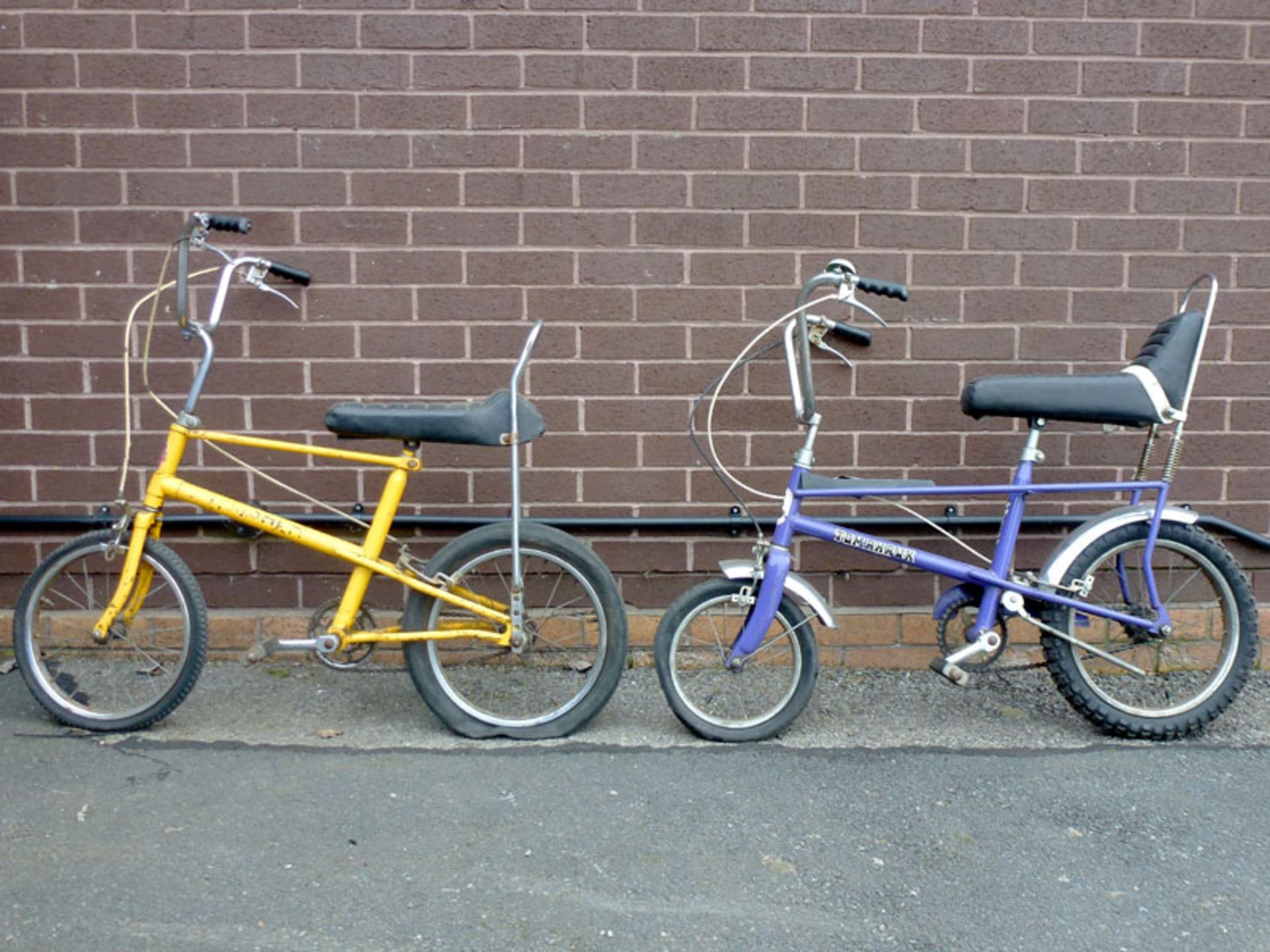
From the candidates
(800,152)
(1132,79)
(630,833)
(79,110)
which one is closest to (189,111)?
(79,110)

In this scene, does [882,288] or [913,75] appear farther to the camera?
[913,75]

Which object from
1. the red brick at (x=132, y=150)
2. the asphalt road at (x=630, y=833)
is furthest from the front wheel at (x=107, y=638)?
the red brick at (x=132, y=150)

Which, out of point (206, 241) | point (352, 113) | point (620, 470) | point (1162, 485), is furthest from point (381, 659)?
point (1162, 485)

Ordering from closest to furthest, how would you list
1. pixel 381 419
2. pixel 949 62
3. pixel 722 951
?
pixel 722 951 → pixel 381 419 → pixel 949 62

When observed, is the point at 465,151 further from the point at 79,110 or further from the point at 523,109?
the point at 79,110

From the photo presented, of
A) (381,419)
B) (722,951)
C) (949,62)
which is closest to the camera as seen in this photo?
(722,951)

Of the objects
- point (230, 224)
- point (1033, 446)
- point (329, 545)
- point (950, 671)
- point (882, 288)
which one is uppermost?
point (230, 224)

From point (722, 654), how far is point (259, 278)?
2025 millimetres

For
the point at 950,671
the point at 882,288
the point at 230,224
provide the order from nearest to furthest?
the point at 882,288
the point at 950,671
the point at 230,224

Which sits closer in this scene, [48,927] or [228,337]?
[48,927]

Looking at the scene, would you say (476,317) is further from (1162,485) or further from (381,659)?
(1162,485)

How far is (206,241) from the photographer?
4508mm

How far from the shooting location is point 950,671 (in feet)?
13.2

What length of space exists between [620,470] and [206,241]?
1.75m
